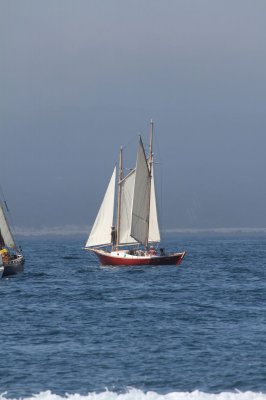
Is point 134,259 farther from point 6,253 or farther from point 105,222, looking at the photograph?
point 6,253

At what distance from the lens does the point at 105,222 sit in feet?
308

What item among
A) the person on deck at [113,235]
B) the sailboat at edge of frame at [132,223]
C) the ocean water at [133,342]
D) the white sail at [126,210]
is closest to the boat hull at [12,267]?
the ocean water at [133,342]

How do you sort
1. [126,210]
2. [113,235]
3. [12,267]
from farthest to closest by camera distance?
[126,210] < [113,235] < [12,267]

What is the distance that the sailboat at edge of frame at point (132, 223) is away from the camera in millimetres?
91375

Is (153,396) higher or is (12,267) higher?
(12,267)

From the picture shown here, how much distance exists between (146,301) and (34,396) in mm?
29625

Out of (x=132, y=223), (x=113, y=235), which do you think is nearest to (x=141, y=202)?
(x=132, y=223)

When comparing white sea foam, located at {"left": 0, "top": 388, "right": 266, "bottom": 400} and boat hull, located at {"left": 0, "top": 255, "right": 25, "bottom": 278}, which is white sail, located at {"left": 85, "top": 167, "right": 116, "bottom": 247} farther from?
white sea foam, located at {"left": 0, "top": 388, "right": 266, "bottom": 400}

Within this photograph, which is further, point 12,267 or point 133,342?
point 12,267

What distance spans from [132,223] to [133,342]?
2024 inches

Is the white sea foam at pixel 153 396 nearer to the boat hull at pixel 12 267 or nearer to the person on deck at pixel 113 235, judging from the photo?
the boat hull at pixel 12 267

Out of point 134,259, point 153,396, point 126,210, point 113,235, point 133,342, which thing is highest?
point 126,210

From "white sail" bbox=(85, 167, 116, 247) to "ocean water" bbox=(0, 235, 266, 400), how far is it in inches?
961

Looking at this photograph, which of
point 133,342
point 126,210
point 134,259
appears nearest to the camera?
point 133,342
